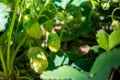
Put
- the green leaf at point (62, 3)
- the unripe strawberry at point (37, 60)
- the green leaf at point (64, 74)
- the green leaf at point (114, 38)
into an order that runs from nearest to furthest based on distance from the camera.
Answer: the green leaf at point (64, 74) < the green leaf at point (114, 38) < the unripe strawberry at point (37, 60) < the green leaf at point (62, 3)

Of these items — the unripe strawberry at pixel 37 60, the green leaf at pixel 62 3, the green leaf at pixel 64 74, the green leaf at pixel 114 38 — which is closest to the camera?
the green leaf at pixel 64 74

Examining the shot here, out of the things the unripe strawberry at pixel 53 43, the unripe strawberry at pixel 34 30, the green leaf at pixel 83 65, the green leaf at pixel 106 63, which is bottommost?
the green leaf at pixel 83 65

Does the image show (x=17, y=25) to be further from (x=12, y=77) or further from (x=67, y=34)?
(x=67, y=34)

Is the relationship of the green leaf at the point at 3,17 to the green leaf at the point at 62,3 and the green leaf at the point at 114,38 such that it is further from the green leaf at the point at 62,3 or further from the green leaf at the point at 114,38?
the green leaf at the point at 114,38

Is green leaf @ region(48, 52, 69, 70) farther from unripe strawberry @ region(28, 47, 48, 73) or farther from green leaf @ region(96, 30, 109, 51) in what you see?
green leaf @ region(96, 30, 109, 51)

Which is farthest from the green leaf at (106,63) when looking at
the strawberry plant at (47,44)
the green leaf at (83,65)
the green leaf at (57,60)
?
the green leaf at (57,60)

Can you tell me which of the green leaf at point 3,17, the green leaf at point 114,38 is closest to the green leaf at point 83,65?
the green leaf at point 114,38

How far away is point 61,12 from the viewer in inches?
50.4

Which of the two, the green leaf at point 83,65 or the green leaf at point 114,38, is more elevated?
the green leaf at point 114,38

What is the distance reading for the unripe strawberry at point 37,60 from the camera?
1008mm

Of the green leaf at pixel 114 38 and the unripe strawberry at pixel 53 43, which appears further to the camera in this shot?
the unripe strawberry at pixel 53 43

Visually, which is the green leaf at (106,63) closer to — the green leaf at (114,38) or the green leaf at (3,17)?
the green leaf at (114,38)

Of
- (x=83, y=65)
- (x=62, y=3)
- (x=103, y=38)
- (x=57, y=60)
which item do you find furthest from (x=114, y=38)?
(x=62, y=3)

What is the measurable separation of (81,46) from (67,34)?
89mm
